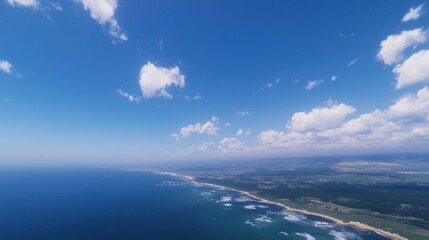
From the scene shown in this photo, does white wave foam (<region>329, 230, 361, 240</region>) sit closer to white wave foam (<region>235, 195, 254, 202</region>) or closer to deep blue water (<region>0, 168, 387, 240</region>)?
deep blue water (<region>0, 168, 387, 240</region>)

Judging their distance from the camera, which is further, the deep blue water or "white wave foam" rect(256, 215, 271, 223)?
"white wave foam" rect(256, 215, 271, 223)

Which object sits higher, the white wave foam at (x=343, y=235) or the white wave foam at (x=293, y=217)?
the white wave foam at (x=293, y=217)

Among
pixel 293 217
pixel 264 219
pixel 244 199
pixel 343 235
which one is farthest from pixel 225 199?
pixel 343 235

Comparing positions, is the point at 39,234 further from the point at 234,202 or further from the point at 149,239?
the point at 234,202

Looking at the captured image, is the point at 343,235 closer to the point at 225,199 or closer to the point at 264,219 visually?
the point at 264,219

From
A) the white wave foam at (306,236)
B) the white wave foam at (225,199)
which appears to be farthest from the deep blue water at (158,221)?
the white wave foam at (225,199)

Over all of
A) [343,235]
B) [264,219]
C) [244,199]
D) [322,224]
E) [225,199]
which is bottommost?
[343,235]

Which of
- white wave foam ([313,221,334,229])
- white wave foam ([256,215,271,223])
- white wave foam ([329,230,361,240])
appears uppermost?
white wave foam ([256,215,271,223])

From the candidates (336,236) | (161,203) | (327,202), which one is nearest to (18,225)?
(161,203)

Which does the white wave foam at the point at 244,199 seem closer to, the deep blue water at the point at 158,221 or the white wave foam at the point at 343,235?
the deep blue water at the point at 158,221

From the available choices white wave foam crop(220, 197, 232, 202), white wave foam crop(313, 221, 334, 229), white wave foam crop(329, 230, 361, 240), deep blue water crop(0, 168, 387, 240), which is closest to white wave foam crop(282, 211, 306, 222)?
deep blue water crop(0, 168, 387, 240)

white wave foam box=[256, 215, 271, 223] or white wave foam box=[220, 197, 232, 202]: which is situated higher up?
white wave foam box=[220, 197, 232, 202]

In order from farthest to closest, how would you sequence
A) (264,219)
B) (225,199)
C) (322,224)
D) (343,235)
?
(225,199) → (264,219) → (322,224) → (343,235)
